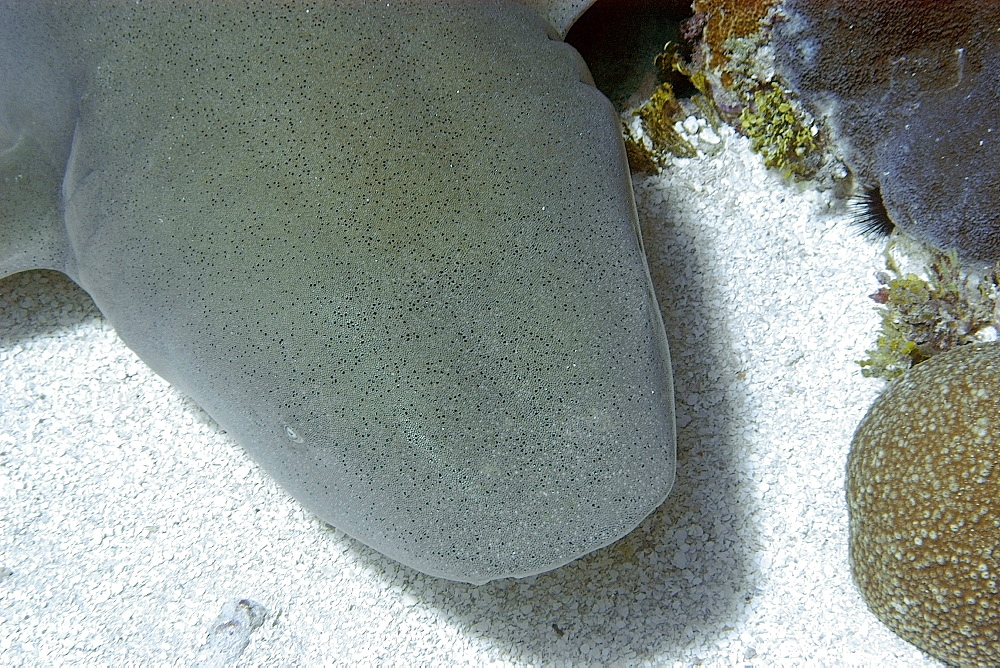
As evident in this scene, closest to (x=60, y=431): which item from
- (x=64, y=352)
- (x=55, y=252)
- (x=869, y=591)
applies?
(x=64, y=352)

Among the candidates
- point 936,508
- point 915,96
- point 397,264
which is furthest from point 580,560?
point 915,96

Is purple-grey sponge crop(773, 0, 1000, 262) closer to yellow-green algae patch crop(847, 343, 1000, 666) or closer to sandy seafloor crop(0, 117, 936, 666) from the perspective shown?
sandy seafloor crop(0, 117, 936, 666)

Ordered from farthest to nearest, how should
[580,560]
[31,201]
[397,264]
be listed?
[580,560], [31,201], [397,264]

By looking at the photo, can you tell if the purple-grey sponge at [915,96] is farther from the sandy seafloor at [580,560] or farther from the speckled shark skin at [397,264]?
the speckled shark skin at [397,264]

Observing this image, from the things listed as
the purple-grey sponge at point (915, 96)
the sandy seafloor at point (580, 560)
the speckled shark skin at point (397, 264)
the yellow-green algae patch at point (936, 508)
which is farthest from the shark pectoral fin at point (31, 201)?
the yellow-green algae patch at point (936, 508)

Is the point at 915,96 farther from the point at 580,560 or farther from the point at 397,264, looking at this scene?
the point at 580,560

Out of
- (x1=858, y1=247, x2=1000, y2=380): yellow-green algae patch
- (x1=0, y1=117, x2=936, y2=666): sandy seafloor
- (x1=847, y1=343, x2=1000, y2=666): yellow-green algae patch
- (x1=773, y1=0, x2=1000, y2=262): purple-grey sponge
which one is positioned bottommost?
(x1=0, y1=117, x2=936, y2=666): sandy seafloor

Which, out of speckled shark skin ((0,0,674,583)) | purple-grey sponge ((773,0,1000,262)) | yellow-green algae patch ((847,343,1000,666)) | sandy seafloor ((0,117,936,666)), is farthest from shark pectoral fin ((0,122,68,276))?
yellow-green algae patch ((847,343,1000,666))
